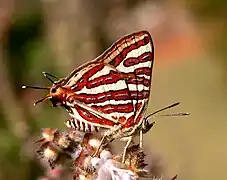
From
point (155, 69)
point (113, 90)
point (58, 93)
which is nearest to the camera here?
point (58, 93)

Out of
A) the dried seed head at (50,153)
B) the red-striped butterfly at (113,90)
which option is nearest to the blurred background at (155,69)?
the red-striped butterfly at (113,90)

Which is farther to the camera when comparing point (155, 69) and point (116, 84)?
point (155, 69)

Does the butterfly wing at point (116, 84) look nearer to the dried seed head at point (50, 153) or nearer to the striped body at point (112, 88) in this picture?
the striped body at point (112, 88)

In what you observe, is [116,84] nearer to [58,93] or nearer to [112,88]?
[112,88]

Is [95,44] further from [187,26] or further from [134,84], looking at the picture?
[187,26]

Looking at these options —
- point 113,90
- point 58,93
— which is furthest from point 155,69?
point 58,93

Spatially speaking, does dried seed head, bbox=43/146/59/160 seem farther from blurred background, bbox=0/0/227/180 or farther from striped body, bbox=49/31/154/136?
blurred background, bbox=0/0/227/180

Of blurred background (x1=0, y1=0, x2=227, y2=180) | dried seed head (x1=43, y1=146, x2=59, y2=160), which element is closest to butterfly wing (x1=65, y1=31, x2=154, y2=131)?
dried seed head (x1=43, y1=146, x2=59, y2=160)
